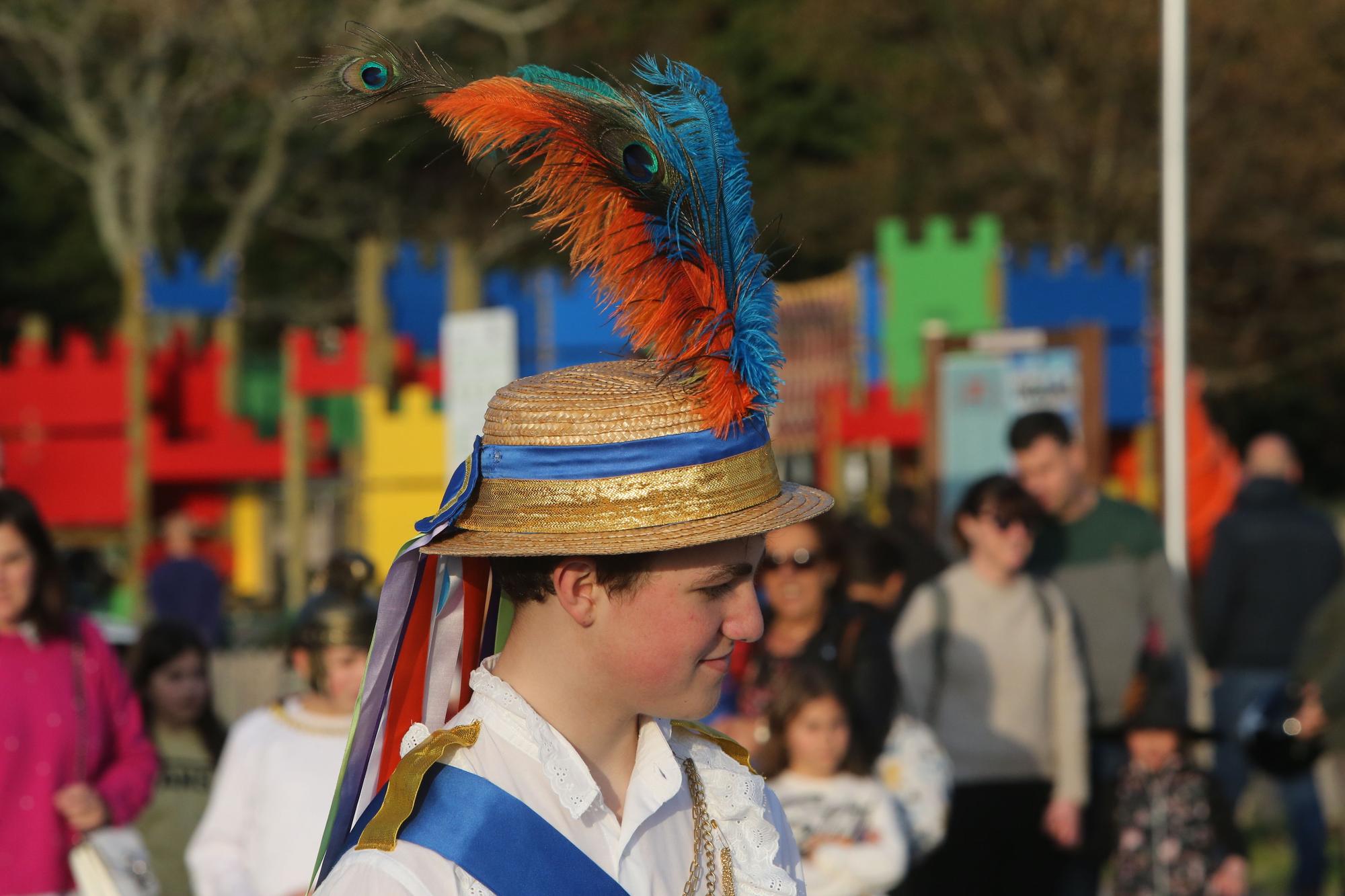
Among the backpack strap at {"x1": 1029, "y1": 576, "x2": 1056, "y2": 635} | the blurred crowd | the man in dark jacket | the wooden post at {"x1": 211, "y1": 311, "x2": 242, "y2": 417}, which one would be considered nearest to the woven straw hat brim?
the blurred crowd

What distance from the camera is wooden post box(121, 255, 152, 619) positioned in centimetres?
1552

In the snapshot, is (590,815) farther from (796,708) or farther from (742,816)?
(796,708)

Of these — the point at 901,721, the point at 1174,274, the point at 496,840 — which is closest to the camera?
the point at 496,840

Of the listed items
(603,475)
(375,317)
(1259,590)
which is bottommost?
(1259,590)

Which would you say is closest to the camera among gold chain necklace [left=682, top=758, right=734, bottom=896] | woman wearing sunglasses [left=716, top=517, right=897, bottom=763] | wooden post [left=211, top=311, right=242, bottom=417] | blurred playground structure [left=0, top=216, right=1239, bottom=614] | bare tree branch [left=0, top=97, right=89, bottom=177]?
gold chain necklace [left=682, top=758, right=734, bottom=896]

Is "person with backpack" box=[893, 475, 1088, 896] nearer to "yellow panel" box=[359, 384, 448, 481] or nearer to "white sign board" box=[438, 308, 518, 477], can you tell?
"white sign board" box=[438, 308, 518, 477]

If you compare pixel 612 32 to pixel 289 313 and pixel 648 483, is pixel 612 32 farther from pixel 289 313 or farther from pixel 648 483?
pixel 648 483

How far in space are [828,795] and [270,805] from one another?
1394 millimetres

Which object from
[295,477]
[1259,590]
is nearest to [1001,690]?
[1259,590]

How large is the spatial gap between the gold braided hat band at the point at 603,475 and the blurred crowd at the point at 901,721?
2.15 m

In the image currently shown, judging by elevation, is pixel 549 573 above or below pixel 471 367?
below

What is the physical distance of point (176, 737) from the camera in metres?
5.84

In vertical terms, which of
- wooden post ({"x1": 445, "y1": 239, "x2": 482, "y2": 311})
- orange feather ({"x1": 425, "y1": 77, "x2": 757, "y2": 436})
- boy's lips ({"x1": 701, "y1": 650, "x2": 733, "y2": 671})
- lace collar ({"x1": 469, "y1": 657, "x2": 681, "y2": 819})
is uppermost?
wooden post ({"x1": 445, "y1": 239, "x2": 482, "y2": 311})

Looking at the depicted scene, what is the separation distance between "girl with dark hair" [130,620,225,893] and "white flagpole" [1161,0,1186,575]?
388 cm
